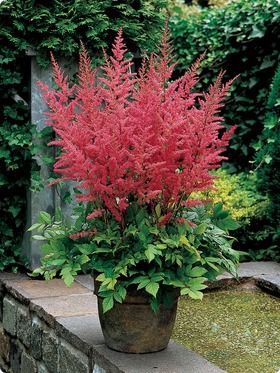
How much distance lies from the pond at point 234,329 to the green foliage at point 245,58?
1981mm

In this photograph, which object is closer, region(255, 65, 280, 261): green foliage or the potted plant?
the potted plant

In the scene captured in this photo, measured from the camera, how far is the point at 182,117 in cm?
A: 297

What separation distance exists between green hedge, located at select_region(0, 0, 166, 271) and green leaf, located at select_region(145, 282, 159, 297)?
1.82m

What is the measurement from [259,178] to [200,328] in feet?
5.40

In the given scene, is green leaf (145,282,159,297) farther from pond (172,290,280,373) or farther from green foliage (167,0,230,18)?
green foliage (167,0,230,18)

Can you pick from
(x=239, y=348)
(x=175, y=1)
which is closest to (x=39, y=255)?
(x=239, y=348)

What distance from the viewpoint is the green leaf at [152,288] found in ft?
9.41

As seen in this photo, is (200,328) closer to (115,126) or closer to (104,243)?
(104,243)

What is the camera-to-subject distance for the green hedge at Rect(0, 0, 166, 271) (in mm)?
4453

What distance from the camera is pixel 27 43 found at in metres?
4.50

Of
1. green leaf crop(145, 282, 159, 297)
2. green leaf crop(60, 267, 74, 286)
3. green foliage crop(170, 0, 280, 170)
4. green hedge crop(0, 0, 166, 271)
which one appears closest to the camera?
green leaf crop(145, 282, 159, 297)

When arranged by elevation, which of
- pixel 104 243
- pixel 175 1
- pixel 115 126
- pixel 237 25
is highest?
pixel 175 1

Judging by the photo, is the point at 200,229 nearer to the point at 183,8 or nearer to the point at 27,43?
the point at 27,43

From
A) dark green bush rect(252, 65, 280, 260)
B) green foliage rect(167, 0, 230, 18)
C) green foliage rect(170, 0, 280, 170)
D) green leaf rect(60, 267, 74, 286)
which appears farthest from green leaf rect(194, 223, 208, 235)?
green foliage rect(167, 0, 230, 18)
